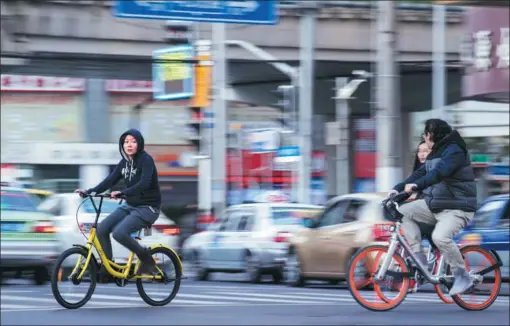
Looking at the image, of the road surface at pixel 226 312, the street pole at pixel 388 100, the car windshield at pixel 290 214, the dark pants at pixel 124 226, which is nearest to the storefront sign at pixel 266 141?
the car windshield at pixel 290 214

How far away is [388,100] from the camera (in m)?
17.1

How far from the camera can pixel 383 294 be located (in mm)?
10484

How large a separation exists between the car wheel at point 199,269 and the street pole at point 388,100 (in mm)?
3712

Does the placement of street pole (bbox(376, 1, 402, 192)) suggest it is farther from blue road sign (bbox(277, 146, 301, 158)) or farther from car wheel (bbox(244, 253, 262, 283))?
blue road sign (bbox(277, 146, 301, 158))

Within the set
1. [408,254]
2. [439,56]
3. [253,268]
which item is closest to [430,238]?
[408,254]

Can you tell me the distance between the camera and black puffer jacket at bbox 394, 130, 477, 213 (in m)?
10.4

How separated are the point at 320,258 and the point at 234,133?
82.4 feet

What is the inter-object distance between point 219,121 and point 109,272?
1782 centimetres

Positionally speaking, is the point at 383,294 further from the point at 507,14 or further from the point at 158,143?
the point at 158,143

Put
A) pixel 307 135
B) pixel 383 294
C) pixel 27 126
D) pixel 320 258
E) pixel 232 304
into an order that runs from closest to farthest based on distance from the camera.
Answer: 1. pixel 383 294
2. pixel 232 304
3. pixel 320 258
4. pixel 307 135
5. pixel 27 126

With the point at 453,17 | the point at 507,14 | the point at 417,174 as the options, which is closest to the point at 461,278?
the point at 417,174

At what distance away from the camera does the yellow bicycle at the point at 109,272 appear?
1041 centimetres

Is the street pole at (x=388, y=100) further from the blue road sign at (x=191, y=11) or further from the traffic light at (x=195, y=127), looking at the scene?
the traffic light at (x=195, y=127)

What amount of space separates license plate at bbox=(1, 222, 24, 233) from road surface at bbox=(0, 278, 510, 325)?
1722 millimetres
